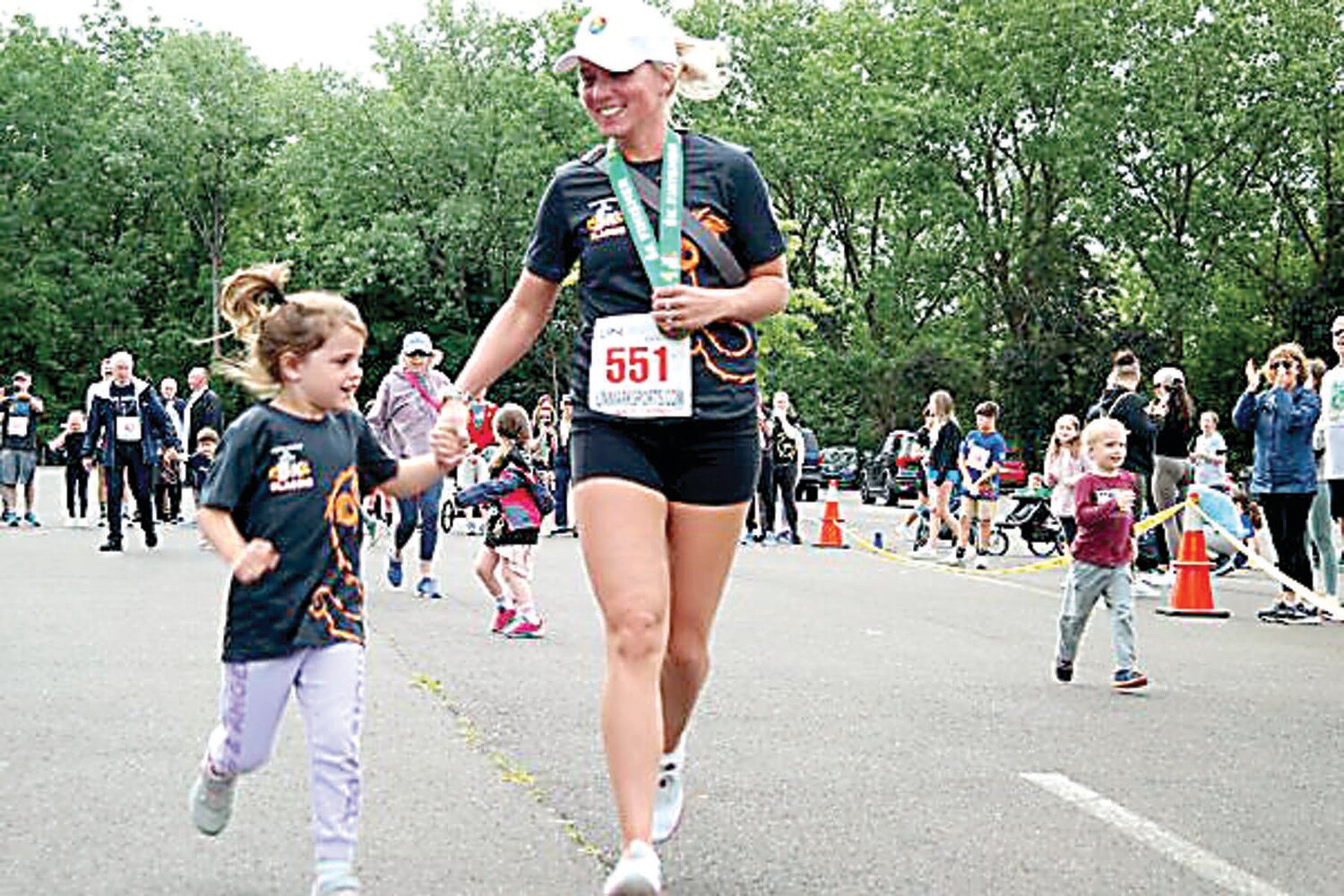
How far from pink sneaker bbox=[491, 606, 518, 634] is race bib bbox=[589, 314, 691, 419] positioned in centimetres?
659

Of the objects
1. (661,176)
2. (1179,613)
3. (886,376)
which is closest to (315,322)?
(661,176)

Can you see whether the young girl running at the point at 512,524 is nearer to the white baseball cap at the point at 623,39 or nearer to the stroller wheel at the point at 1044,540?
the white baseball cap at the point at 623,39

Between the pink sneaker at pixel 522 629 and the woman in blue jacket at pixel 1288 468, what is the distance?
17.9 feet

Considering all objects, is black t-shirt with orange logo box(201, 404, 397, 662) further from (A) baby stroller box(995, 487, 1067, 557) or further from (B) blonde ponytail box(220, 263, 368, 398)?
(A) baby stroller box(995, 487, 1067, 557)

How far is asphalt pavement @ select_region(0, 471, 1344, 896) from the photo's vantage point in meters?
5.21

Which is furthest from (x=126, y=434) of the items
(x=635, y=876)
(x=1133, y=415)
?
(x=635, y=876)

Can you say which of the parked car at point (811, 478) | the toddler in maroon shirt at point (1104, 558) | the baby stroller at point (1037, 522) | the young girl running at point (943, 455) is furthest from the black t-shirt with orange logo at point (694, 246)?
the parked car at point (811, 478)

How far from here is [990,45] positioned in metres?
50.3

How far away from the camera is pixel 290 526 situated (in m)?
4.74

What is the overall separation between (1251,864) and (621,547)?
210 cm

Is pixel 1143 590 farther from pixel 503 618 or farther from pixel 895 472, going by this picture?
pixel 895 472

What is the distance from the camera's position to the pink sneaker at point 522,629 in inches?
438

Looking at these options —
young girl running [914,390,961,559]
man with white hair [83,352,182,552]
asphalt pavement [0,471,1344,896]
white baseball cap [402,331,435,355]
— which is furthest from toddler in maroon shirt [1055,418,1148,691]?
man with white hair [83,352,182,552]

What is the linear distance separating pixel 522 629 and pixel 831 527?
40.5 feet
